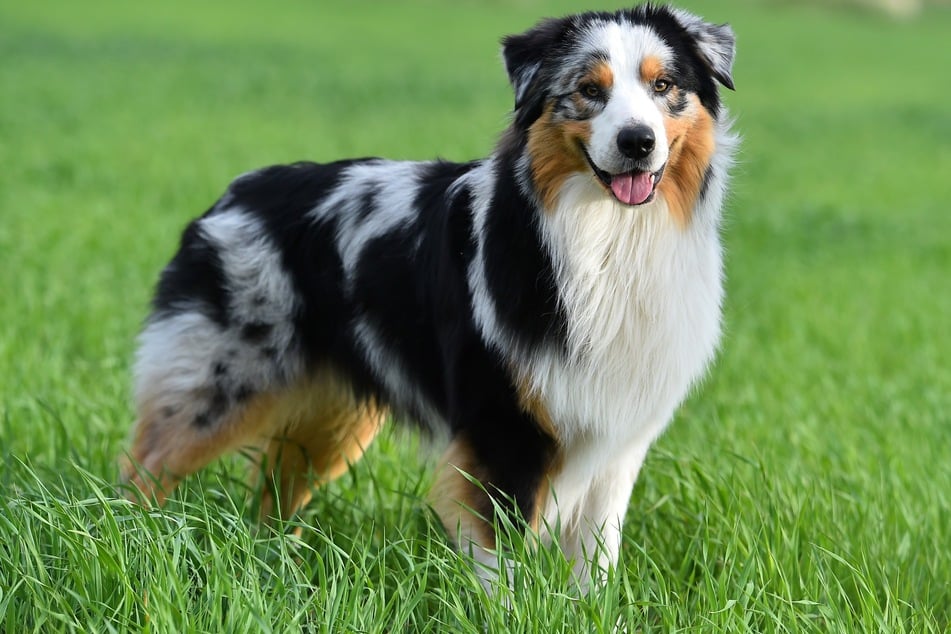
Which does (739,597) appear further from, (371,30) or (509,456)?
(371,30)

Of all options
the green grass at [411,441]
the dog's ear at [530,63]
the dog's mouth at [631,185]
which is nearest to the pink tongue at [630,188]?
the dog's mouth at [631,185]

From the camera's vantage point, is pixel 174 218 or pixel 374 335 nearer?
pixel 374 335

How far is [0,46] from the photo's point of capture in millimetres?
20188

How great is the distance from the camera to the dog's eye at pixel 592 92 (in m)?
3.62

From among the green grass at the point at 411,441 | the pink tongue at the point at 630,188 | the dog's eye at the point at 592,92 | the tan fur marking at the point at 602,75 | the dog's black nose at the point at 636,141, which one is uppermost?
the tan fur marking at the point at 602,75

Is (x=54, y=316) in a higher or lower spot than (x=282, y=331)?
lower

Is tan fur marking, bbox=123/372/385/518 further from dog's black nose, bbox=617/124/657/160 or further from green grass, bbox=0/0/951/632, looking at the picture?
dog's black nose, bbox=617/124/657/160

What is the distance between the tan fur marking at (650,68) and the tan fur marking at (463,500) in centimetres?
125

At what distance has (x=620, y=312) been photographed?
3.83 metres

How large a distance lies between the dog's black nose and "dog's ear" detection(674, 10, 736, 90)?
468 millimetres

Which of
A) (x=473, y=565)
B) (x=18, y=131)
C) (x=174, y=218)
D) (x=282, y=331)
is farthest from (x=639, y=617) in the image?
(x=18, y=131)

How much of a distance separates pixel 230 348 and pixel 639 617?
1780mm

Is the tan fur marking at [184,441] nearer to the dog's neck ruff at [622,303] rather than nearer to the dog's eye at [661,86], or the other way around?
the dog's neck ruff at [622,303]

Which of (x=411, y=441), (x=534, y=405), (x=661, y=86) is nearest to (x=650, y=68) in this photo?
(x=661, y=86)
